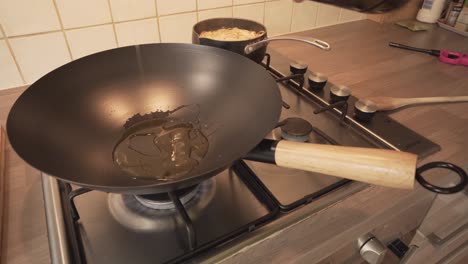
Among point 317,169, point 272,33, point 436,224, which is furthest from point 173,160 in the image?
point 272,33

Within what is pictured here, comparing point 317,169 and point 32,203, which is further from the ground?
point 317,169

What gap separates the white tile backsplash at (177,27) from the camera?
32.9 inches

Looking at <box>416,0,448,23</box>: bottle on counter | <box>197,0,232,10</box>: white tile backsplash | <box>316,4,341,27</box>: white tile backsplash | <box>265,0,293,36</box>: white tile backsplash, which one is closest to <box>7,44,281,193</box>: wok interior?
<box>197,0,232,10</box>: white tile backsplash

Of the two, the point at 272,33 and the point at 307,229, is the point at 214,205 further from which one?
the point at 272,33

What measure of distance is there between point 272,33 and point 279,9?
0.08m

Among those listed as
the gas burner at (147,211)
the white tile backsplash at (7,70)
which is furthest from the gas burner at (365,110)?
the white tile backsplash at (7,70)

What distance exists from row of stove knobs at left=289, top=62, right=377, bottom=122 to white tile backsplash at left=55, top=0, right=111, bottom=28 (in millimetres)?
466

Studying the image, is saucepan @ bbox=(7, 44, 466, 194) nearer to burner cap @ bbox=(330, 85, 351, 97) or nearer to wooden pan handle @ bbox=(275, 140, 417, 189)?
wooden pan handle @ bbox=(275, 140, 417, 189)

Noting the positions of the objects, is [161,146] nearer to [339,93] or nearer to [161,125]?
[161,125]

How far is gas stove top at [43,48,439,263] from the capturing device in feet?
1.29

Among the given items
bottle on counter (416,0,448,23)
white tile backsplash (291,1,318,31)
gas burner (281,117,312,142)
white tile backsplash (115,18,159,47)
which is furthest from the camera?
bottle on counter (416,0,448,23)

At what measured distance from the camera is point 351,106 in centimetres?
68

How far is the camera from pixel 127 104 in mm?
572

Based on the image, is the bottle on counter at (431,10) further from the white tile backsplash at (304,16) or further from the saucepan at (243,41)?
the saucepan at (243,41)
